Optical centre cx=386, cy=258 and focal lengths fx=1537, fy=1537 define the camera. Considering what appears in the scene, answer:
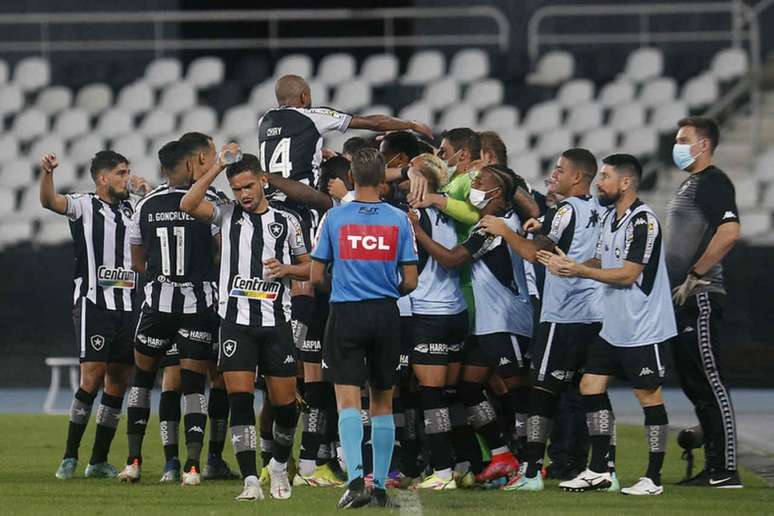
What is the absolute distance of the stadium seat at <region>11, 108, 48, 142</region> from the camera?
2131 centimetres

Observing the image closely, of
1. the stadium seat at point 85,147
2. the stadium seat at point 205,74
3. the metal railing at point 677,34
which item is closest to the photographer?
the metal railing at point 677,34

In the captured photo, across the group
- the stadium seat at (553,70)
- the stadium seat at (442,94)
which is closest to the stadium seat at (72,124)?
the stadium seat at (442,94)

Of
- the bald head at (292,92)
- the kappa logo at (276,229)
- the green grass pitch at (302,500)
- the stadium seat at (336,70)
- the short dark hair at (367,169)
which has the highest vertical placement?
the stadium seat at (336,70)

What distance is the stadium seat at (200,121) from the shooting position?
20.9 meters

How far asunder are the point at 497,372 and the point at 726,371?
27.2 feet

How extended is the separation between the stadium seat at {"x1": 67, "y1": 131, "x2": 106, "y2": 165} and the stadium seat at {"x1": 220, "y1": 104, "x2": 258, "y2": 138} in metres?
1.69

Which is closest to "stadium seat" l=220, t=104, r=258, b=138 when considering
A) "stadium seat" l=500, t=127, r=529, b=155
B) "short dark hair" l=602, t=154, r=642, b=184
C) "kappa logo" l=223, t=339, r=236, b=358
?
"stadium seat" l=500, t=127, r=529, b=155

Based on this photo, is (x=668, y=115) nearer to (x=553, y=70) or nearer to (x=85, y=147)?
(x=553, y=70)

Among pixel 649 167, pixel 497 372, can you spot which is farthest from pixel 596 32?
pixel 497 372

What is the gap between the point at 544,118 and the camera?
2045cm

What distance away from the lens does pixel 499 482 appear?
9.93 m

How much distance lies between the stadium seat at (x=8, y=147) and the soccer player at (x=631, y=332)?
13094 millimetres

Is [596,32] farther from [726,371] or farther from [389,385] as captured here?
[389,385]

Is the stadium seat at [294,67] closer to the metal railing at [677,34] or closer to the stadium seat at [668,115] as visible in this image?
the metal railing at [677,34]
